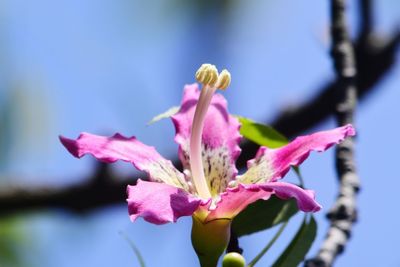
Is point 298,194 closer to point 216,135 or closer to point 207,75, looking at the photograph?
point 207,75

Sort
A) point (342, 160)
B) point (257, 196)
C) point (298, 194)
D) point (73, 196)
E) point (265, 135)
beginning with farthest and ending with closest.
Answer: point (73, 196)
point (342, 160)
point (265, 135)
point (257, 196)
point (298, 194)

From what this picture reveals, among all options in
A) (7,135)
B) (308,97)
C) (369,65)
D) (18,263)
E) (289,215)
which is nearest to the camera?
(289,215)

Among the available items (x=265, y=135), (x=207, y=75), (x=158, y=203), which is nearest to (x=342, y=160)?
(x=265, y=135)

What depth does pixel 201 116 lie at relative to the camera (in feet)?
7.00

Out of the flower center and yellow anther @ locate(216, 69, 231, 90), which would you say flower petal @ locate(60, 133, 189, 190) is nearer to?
the flower center

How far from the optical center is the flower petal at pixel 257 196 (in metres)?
1.76

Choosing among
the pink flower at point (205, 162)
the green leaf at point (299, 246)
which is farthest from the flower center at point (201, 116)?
the green leaf at point (299, 246)

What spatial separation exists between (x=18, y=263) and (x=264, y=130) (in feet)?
10.6

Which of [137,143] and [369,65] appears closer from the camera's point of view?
[137,143]

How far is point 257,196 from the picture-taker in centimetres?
194

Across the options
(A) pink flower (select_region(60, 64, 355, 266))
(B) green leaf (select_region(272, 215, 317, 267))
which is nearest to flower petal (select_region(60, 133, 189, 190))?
(A) pink flower (select_region(60, 64, 355, 266))

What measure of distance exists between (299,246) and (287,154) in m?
0.21

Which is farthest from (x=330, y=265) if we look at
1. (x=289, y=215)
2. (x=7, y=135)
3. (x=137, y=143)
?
(x=7, y=135)

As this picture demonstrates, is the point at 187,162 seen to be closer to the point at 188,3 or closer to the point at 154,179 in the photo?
the point at 154,179
